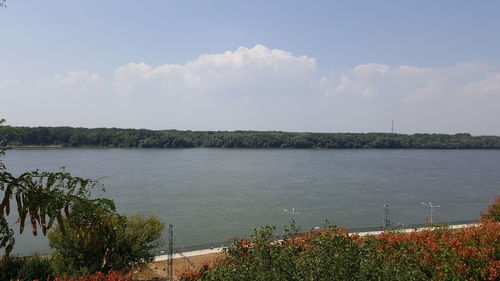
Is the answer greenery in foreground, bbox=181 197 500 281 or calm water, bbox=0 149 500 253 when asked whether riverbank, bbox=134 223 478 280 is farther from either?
greenery in foreground, bbox=181 197 500 281

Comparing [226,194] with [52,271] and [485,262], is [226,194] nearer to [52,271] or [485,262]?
[52,271]

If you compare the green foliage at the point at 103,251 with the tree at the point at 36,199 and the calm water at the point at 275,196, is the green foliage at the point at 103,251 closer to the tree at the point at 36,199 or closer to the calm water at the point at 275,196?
the calm water at the point at 275,196

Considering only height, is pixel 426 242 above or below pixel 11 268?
above

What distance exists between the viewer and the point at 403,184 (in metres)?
63.6

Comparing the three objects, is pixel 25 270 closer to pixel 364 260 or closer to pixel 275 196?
pixel 364 260

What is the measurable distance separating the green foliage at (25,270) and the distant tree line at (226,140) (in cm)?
10645

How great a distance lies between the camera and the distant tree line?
127812 millimetres

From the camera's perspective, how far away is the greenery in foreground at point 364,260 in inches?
323

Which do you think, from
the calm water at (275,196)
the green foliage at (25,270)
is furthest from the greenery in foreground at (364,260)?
the calm water at (275,196)

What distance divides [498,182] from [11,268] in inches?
A: 2901

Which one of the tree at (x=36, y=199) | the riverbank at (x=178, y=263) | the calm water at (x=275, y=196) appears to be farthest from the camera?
the calm water at (x=275, y=196)

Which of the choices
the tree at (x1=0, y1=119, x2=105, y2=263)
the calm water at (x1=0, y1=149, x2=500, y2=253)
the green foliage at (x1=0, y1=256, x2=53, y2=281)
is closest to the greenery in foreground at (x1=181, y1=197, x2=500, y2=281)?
the tree at (x1=0, y1=119, x2=105, y2=263)

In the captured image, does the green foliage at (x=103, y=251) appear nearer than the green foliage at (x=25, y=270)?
No

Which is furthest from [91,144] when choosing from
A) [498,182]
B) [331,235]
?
[331,235]
